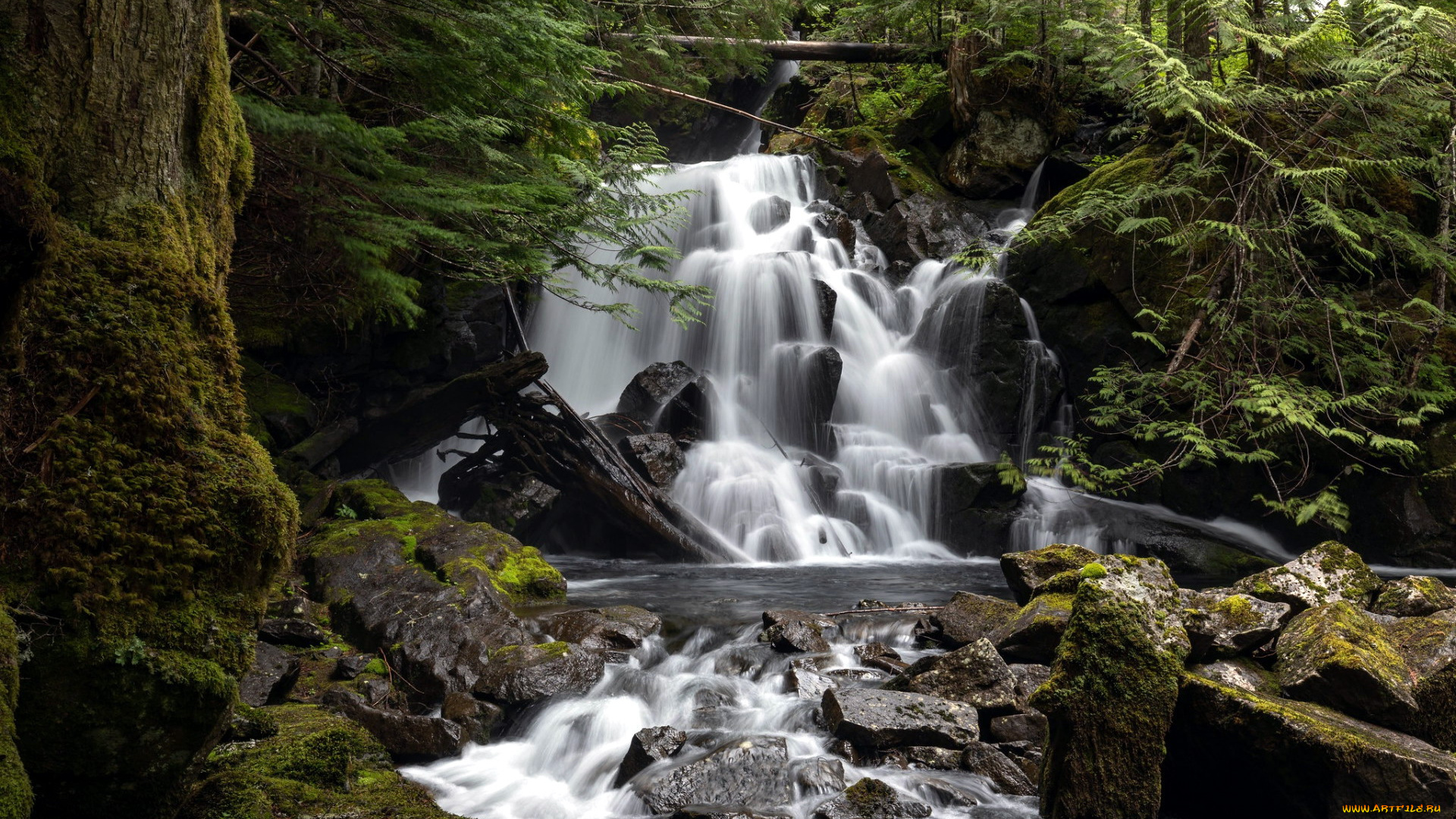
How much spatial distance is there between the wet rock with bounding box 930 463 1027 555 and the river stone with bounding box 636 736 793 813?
794 centimetres

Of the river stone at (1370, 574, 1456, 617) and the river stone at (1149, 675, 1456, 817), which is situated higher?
the river stone at (1370, 574, 1456, 617)

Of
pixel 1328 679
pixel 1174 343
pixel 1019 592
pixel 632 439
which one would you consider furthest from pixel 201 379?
pixel 1174 343

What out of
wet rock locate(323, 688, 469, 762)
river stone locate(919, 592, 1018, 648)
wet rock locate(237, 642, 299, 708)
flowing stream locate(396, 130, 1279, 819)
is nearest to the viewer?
wet rock locate(237, 642, 299, 708)

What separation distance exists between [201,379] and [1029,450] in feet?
41.6

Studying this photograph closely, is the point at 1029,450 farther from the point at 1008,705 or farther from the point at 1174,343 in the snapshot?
the point at 1008,705

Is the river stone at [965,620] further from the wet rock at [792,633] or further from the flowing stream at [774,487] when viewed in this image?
the wet rock at [792,633]

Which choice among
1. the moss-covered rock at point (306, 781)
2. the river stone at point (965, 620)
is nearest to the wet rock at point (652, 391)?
the river stone at point (965, 620)

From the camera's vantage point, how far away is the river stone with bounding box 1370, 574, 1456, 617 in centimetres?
501

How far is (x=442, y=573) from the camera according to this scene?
6.93 meters

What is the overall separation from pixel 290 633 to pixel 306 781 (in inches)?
108

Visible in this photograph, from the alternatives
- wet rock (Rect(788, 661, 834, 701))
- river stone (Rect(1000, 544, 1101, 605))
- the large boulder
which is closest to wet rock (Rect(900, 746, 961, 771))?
wet rock (Rect(788, 661, 834, 701))

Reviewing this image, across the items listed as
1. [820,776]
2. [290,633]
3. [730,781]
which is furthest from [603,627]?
[820,776]

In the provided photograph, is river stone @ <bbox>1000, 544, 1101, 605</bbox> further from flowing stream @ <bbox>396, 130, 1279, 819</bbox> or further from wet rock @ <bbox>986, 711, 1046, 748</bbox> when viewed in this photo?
wet rock @ <bbox>986, 711, 1046, 748</bbox>

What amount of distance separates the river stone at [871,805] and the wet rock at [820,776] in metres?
0.16
